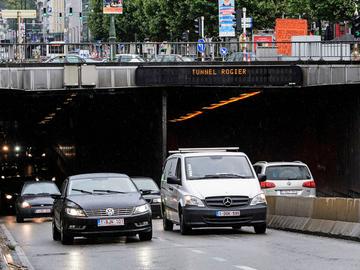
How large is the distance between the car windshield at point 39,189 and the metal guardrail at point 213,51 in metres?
7.77

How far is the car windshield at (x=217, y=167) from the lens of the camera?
23359 millimetres

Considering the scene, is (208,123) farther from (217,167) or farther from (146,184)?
(217,167)

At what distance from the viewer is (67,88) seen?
46.2 metres

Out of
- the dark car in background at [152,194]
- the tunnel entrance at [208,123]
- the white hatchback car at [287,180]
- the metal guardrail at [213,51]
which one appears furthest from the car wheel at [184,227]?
the metal guardrail at [213,51]

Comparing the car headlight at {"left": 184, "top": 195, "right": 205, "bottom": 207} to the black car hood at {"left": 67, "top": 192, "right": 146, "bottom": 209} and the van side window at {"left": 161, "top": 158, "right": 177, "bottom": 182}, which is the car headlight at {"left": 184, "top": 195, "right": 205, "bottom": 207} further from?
the van side window at {"left": 161, "top": 158, "right": 177, "bottom": 182}

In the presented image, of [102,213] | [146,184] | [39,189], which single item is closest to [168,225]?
[102,213]

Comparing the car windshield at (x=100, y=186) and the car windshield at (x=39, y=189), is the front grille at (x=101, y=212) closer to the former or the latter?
the car windshield at (x=100, y=186)

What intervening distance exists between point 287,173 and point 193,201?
8.55 metres

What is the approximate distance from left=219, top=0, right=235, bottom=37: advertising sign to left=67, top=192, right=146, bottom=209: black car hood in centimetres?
4970

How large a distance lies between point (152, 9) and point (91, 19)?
4357 centimetres

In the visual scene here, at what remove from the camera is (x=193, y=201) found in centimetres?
2264

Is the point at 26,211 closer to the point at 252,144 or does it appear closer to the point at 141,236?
the point at 141,236

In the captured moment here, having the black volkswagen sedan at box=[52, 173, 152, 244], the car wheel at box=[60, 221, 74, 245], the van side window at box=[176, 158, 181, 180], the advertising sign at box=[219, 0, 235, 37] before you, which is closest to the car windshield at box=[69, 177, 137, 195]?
the black volkswagen sedan at box=[52, 173, 152, 244]

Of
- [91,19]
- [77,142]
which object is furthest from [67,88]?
[91,19]
